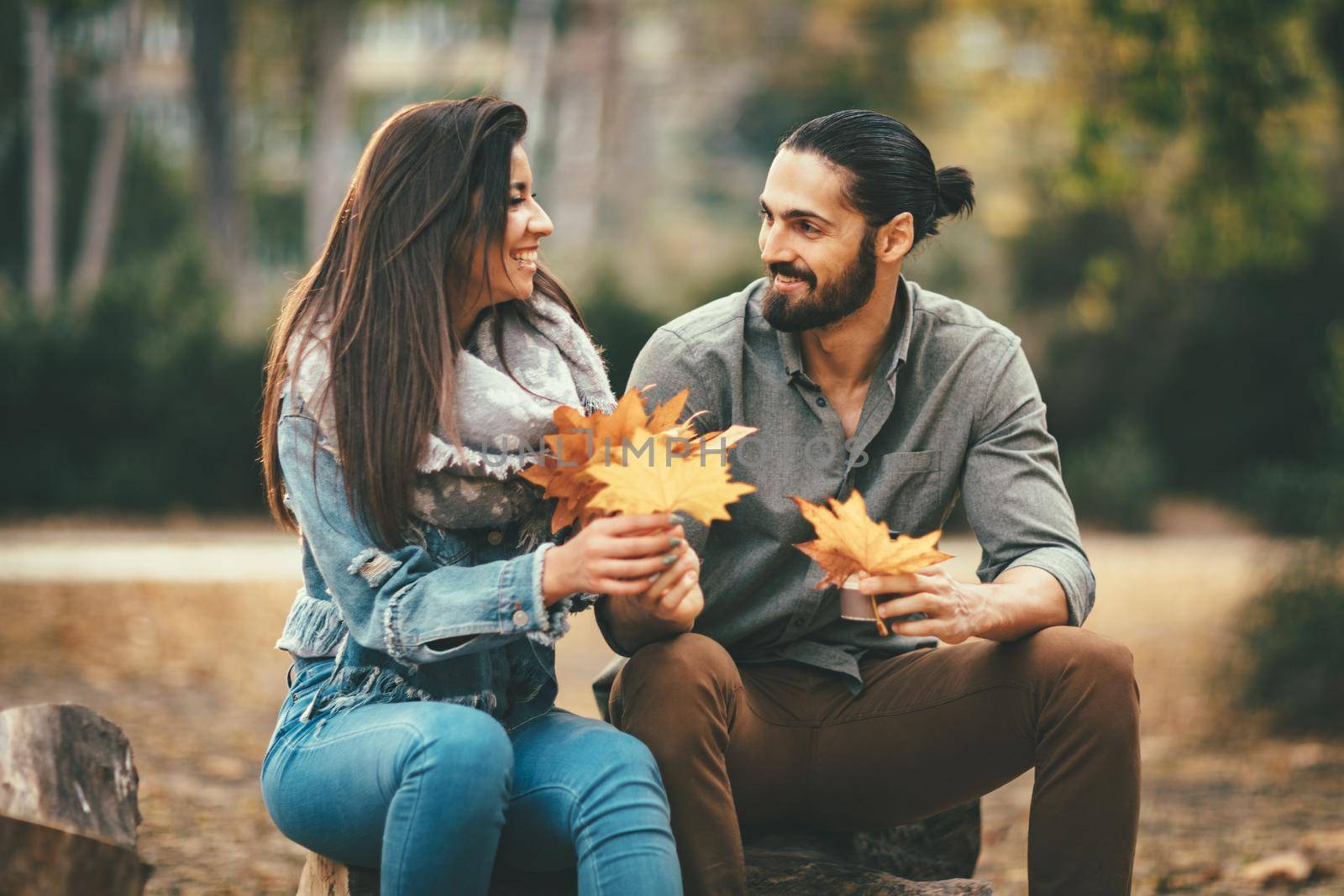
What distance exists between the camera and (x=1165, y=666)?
7965 mm

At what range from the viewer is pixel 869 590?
97.0 inches

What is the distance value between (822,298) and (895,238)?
22 cm

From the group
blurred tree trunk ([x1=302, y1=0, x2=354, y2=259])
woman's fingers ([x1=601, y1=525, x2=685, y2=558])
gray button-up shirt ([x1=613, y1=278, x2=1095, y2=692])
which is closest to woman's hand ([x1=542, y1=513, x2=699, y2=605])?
woman's fingers ([x1=601, y1=525, x2=685, y2=558])

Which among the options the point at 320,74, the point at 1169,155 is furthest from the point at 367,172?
the point at 320,74

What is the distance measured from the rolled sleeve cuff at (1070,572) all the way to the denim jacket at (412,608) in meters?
0.85

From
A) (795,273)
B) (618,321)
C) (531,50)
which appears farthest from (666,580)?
(531,50)

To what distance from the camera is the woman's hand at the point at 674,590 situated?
2383 millimetres

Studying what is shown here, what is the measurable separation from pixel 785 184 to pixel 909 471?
0.64m

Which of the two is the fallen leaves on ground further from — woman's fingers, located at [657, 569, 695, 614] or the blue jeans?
the blue jeans

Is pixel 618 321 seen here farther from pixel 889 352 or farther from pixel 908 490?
pixel 908 490

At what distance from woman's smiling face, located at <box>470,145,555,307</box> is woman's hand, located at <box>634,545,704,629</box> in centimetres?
60

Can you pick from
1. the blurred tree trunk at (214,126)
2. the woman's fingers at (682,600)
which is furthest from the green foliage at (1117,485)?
the woman's fingers at (682,600)

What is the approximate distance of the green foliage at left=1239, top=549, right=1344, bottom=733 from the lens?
6.00m

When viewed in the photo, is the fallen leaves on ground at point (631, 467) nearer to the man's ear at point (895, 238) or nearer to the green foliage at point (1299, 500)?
the man's ear at point (895, 238)
